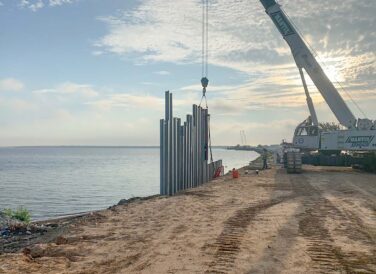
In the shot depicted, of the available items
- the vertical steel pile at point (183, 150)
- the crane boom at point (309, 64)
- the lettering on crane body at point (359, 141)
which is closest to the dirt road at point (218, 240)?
the vertical steel pile at point (183, 150)

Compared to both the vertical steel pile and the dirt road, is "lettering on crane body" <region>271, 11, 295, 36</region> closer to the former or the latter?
the vertical steel pile

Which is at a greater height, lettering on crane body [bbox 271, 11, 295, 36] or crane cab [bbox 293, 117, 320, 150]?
lettering on crane body [bbox 271, 11, 295, 36]

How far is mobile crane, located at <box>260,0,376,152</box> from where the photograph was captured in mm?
28125

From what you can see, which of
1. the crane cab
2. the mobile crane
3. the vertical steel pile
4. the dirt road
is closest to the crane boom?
the mobile crane

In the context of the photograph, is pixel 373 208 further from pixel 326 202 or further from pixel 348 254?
pixel 348 254

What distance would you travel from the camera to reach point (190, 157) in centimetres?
2278

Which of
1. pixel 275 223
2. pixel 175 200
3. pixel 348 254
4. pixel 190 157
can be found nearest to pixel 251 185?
pixel 190 157

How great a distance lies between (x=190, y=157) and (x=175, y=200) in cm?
743

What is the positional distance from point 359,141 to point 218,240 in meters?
22.0

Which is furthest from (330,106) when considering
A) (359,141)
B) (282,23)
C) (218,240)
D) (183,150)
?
(218,240)

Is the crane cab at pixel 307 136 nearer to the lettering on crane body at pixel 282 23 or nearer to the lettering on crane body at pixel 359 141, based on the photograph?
the lettering on crane body at pixel 359 141

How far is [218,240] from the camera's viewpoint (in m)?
8.80

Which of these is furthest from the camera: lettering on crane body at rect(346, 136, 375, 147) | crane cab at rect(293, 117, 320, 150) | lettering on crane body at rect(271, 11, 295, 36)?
crane cab at rect(293, 117, 320, 150)

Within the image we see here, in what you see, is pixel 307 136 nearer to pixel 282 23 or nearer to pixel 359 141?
pixel 359 141
